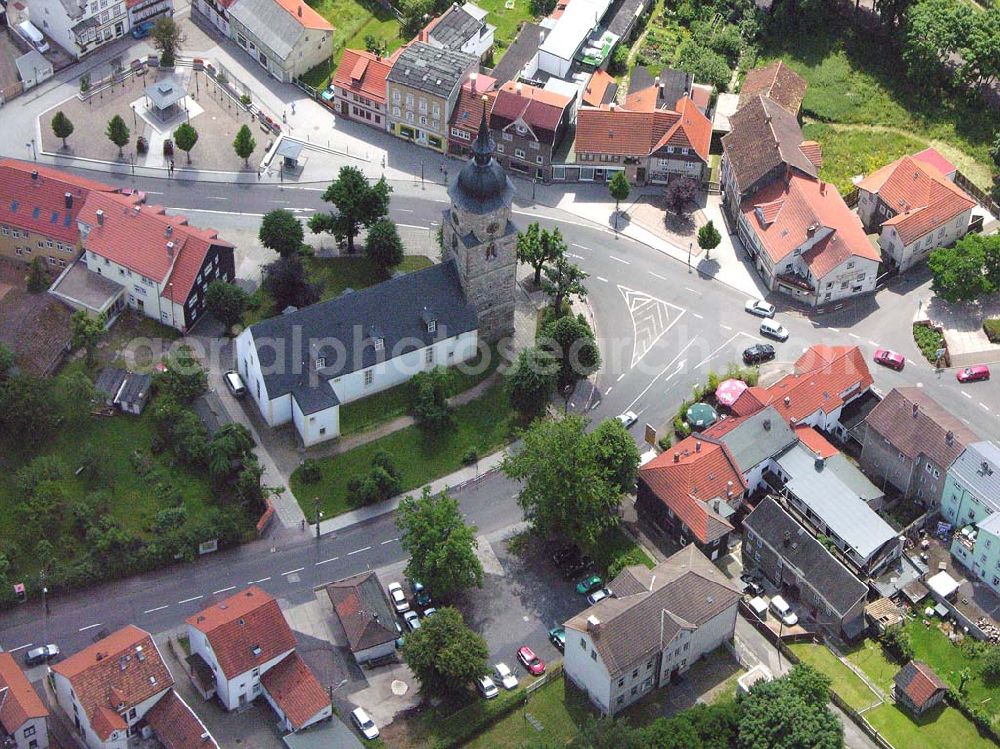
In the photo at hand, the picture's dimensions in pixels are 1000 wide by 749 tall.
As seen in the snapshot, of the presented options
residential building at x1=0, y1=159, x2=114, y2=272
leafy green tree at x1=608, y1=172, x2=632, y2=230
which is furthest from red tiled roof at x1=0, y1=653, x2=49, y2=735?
leafy green tree at x1=608, y1=172, x2=632, y2=230

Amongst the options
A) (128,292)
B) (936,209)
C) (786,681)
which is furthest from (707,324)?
(128,292)

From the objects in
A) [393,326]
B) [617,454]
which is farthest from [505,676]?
[393,326]

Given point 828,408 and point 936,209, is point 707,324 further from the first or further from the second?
point 936,209

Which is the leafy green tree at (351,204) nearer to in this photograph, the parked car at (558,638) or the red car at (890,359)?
the parked car at (558,638)

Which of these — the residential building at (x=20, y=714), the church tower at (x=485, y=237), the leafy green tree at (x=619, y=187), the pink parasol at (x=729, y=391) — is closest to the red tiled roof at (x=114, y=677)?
the residential building at (x=20, y=714)

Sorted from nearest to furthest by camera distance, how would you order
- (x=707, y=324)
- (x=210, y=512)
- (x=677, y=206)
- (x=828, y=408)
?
1. (x=210, y=512)
2. (x=828, y=408)
3. (x=707, y=324)
4. (x=677, y=206)
